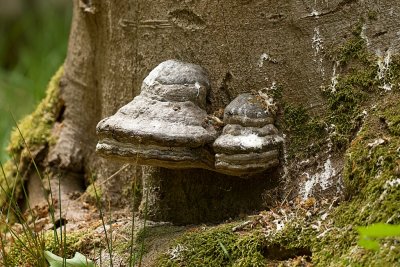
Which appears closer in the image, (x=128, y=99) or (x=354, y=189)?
(x=354, y=189)

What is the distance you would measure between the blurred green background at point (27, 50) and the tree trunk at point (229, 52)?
1.75 m

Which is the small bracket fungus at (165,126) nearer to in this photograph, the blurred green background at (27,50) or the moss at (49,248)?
the moss at (49,248)

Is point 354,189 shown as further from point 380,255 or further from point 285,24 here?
point 285,24

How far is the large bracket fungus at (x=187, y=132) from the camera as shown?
274cm

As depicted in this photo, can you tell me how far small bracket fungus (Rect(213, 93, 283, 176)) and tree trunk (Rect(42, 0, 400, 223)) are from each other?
4.9 inches

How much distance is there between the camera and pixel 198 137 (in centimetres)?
274

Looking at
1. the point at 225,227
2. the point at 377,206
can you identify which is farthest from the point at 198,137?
the point at 377,206

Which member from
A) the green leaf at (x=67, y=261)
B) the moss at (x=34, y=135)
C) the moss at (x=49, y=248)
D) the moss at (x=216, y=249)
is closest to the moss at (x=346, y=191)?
the moss at (x=216, y=249)

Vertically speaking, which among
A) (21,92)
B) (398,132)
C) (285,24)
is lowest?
(21,92)

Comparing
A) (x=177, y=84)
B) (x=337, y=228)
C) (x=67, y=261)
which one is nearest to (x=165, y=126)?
(x=177, y=84)

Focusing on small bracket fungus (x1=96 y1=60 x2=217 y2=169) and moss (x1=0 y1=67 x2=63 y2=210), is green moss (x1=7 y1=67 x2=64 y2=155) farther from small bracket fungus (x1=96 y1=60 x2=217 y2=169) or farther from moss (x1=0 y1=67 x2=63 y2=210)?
small bracket fungus (x1=96 y1=60 x2=217 y2=169)

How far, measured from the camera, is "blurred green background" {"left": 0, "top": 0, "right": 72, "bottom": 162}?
6352mm

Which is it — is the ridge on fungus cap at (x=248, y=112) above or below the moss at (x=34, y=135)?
above

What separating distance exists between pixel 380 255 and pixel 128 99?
1.73 meters
